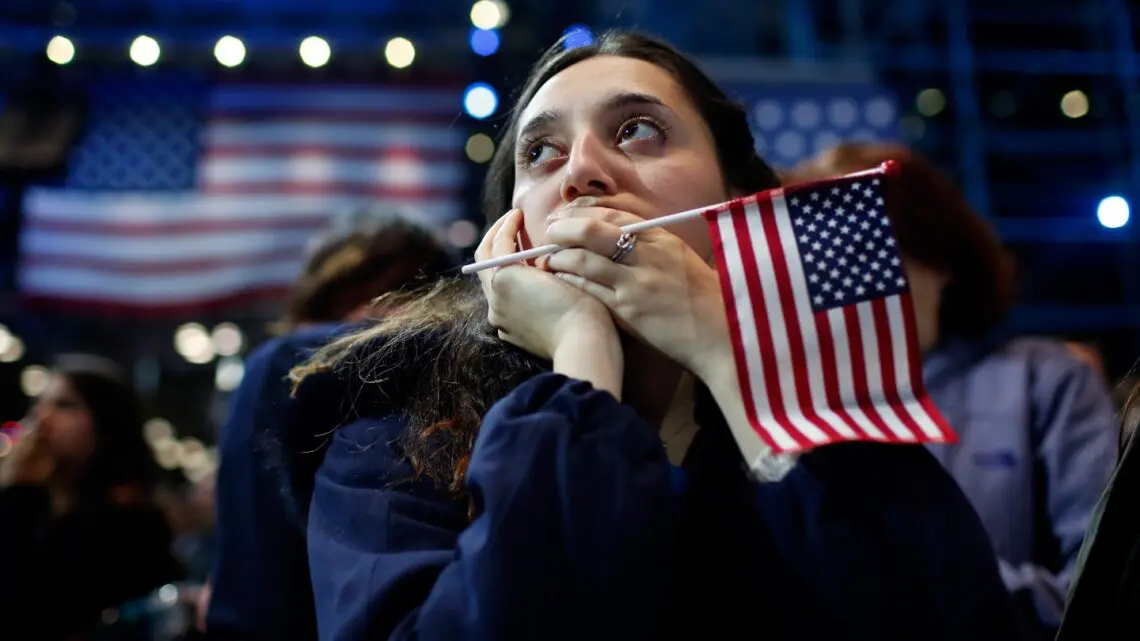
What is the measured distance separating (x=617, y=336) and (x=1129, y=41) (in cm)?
943

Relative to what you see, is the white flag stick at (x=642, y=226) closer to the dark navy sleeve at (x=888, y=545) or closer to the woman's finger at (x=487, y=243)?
the woman's finger at (x=487, y=243)

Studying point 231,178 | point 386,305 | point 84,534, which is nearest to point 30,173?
point 231,178

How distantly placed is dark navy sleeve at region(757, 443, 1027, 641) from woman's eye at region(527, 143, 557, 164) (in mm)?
620

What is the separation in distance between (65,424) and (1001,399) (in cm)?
284

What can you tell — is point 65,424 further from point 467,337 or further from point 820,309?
point 820,309

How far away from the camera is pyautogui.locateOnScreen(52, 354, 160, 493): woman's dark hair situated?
327 centimetres

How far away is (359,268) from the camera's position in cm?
274

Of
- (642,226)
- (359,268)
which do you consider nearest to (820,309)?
(642,226)

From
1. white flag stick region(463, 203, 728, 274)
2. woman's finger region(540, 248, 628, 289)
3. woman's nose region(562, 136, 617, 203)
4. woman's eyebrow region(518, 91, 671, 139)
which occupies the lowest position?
woman's finger region(540, 248, 628, 289)

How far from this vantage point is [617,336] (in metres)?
1.35

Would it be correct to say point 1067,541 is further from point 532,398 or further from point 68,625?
point 68,625

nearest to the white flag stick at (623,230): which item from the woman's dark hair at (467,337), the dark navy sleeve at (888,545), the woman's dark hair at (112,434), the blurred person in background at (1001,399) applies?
the woman's dark hair at (467,337)

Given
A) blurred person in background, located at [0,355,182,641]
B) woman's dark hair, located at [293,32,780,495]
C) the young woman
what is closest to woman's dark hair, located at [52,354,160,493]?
blurred person in background, located at [0,355,182,641]

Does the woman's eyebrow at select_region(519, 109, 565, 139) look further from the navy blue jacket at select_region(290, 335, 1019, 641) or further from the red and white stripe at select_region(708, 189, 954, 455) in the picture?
the navy blue jacket at select_region(290, 335, 1019, 641)
